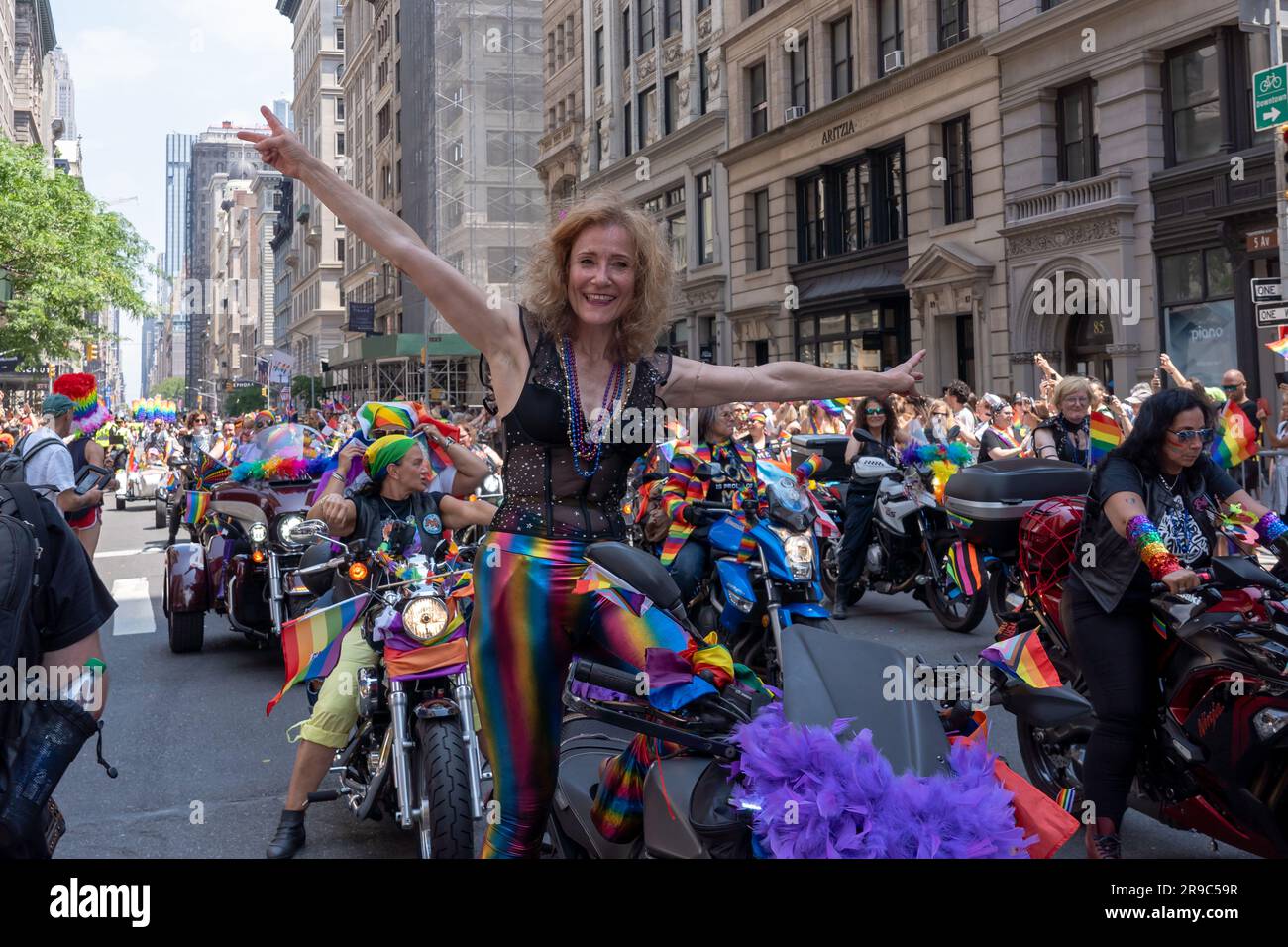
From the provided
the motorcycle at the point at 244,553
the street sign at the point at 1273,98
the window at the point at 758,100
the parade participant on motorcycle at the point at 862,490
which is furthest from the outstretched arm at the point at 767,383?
the window at the point at 758,100

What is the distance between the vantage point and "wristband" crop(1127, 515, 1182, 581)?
414 cm

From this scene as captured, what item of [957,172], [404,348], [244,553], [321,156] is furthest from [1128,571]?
[321,156]

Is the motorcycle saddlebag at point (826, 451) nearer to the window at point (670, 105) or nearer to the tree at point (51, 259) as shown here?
the window at point (670, 105)

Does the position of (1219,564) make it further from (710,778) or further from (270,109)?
(270,109)

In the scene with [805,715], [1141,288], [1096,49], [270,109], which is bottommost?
[805,715]

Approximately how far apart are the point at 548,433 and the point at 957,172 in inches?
1016

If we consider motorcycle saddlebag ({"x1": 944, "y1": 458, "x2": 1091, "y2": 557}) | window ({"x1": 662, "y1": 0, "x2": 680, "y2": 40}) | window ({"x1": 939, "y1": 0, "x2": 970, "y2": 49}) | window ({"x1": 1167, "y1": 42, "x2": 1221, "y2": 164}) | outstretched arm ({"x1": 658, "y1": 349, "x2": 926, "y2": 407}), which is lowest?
motorcycle saddlebag ({"x1": 944, "y1": 458, "x2": 1091, "y2": 557})

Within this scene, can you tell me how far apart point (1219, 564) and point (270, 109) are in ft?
10.3

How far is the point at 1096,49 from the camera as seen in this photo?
22609 mm

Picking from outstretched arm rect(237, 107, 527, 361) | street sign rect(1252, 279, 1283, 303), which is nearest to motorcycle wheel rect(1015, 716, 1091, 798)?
outstretched arm rect(237, 107, 527, 361)

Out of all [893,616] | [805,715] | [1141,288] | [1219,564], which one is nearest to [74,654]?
[805,715]

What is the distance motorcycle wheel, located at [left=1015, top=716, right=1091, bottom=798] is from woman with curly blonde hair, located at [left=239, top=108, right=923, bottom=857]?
8.85 ft

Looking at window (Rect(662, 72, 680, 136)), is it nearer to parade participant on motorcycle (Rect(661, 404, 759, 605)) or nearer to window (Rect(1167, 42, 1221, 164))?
window (Rect(1167, 42, 1221, 164))

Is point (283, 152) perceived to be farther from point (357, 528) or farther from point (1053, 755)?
point (1053, 755)
